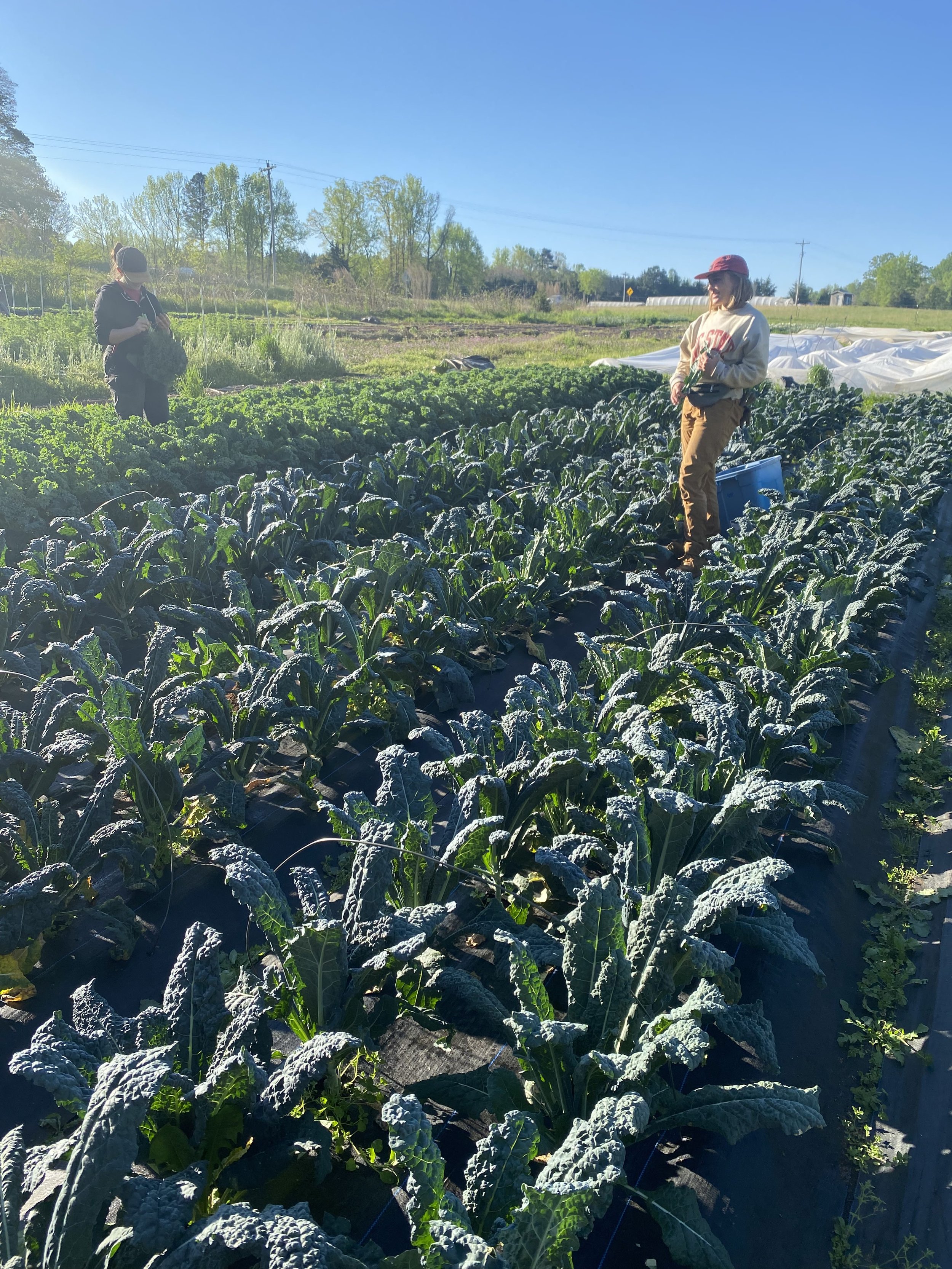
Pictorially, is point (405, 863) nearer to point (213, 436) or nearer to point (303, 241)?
point (213, 436)

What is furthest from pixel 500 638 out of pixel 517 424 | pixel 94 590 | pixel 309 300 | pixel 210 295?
pixel 309 300

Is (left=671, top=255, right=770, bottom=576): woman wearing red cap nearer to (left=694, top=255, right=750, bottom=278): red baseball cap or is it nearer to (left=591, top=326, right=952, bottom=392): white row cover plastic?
(left=694, top=255, right=750, bottom=278): red baseball cap

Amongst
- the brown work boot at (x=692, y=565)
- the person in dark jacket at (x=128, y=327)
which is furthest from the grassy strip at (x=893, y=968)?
the person in dark jacket at (x=128, y=327)

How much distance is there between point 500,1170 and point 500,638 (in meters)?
3.61

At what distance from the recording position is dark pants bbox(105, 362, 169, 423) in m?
7.15

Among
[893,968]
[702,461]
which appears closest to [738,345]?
[702,461]

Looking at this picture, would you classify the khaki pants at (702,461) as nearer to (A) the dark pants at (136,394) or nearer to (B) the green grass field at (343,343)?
(A) the dark pants at (136,394)

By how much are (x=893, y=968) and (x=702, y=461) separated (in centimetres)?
423

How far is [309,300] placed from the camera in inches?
1543

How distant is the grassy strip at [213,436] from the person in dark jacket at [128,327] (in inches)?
9.4

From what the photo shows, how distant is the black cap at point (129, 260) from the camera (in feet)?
21.3

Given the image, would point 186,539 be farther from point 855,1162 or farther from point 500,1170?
point 855,1162

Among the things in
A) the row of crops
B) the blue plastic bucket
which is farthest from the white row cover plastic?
the row of crops

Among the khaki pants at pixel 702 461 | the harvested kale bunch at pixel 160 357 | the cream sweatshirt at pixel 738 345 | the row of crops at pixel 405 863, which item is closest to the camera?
the row of crops at pixel 405 863
